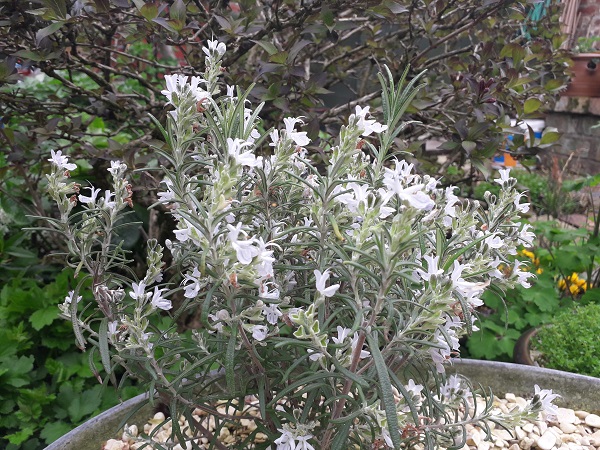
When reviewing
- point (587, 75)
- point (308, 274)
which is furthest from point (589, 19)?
point (308, 274)

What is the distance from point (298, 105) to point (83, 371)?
137 cm

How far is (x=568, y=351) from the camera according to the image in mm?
2371

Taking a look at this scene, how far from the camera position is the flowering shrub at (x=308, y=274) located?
1.07m

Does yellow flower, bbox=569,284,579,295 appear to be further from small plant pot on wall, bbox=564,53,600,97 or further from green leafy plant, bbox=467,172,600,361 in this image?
small plant pot on wall, bbox=564,53,600,97

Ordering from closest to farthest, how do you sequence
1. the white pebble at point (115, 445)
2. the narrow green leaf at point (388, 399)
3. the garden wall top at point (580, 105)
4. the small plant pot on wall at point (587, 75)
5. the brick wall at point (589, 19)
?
the narrow green leaf at point (388, 399)
the white pebble at point (115, 445)
the small plant pot on wall at point (587, 75)
the garden wall top at point (580, 105)
the brick wall at point (589, 19)

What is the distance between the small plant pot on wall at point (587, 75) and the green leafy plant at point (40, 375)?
5151 mm

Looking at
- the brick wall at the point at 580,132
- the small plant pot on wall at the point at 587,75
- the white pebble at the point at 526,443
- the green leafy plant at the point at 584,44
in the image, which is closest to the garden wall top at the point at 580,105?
the brick wall at the point at 580,132

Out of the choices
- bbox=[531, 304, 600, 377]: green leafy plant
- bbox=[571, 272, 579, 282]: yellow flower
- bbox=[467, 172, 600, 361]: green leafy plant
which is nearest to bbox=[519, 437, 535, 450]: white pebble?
bbox=[531, 304, 600, 377]: green leafy plant

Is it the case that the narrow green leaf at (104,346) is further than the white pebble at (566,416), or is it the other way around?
the white pebble at (566,416)

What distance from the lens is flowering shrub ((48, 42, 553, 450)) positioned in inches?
42.3

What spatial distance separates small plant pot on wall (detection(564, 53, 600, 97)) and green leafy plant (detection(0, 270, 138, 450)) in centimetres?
515

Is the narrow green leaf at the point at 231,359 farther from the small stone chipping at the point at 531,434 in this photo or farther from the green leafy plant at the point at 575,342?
the green leafy plant at the point at 575,342

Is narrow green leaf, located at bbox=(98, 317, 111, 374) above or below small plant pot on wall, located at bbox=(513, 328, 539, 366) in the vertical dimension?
above

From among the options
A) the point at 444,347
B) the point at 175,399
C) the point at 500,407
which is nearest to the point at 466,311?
the point at 444,347
